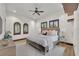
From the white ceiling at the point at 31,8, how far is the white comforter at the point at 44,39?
315mm

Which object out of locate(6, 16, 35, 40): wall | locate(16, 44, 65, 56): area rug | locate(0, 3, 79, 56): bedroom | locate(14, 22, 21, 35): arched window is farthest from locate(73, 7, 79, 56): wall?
locate(14, 22, 21, 35): arched window

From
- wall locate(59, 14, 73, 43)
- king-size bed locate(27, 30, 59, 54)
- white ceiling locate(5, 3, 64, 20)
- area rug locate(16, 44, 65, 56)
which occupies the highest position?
white ceiling locate(5, 3, 64, 20)

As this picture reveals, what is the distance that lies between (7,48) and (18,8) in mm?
683

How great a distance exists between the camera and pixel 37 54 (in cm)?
184

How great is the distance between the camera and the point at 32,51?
1832 millimetres

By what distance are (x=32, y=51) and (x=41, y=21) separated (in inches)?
20.5

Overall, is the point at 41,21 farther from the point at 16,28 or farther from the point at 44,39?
the point at 16,28

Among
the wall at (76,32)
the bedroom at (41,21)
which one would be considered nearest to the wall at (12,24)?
the bedroom at (41,21)

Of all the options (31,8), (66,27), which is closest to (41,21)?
(31,8)

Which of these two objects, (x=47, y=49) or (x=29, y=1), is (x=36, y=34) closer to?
(x=47, y=49)

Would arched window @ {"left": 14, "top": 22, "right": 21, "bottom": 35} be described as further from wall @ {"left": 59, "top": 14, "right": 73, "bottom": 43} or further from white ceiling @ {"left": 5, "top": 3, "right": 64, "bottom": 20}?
wall @ {"left": 59, "top": 14, "right": 73, "bottom": 43}

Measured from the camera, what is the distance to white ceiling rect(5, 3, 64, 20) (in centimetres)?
183

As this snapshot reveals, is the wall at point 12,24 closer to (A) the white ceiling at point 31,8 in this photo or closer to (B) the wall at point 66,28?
(A) the white ceiling at point 31,8

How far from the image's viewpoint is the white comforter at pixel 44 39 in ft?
5.93
